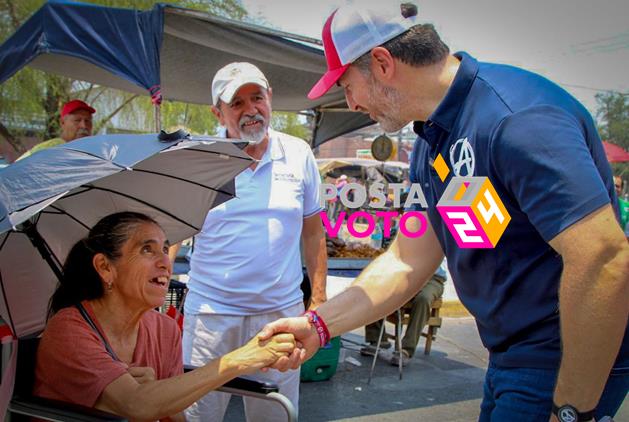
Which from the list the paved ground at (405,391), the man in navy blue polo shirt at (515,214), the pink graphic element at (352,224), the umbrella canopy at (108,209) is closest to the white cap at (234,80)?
the umbrella canopy at (108,209)

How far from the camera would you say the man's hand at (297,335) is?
6.89ft

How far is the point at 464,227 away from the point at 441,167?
0.18 m

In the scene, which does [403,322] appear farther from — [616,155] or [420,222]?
[616,155]

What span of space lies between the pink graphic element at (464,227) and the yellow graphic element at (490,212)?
0.02 meters

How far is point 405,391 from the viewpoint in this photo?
17.3 feet

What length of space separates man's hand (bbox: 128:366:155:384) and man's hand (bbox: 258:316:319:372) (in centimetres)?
43

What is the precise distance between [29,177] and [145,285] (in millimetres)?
703

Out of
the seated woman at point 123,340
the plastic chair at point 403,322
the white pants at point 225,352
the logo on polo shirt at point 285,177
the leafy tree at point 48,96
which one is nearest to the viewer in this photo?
the seated woman at point 123,340

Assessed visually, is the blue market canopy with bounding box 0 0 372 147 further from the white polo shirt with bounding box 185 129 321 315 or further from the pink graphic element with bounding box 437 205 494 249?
the pink graphic element with bounding box 437 205 494 249

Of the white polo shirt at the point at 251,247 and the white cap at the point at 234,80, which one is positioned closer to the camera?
the white polo shirt at the point at 251,247

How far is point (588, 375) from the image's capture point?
4.32ft

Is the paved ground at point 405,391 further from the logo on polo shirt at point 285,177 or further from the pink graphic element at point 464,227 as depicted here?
the pink graphic element at point 464,227

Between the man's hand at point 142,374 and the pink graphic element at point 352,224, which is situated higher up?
the pink graphic element at point 352,224

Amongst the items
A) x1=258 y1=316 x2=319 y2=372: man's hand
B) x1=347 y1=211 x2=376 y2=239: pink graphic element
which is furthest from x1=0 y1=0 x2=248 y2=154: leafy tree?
x1=258 y1=316 x2=319 y2=372: man's hand
